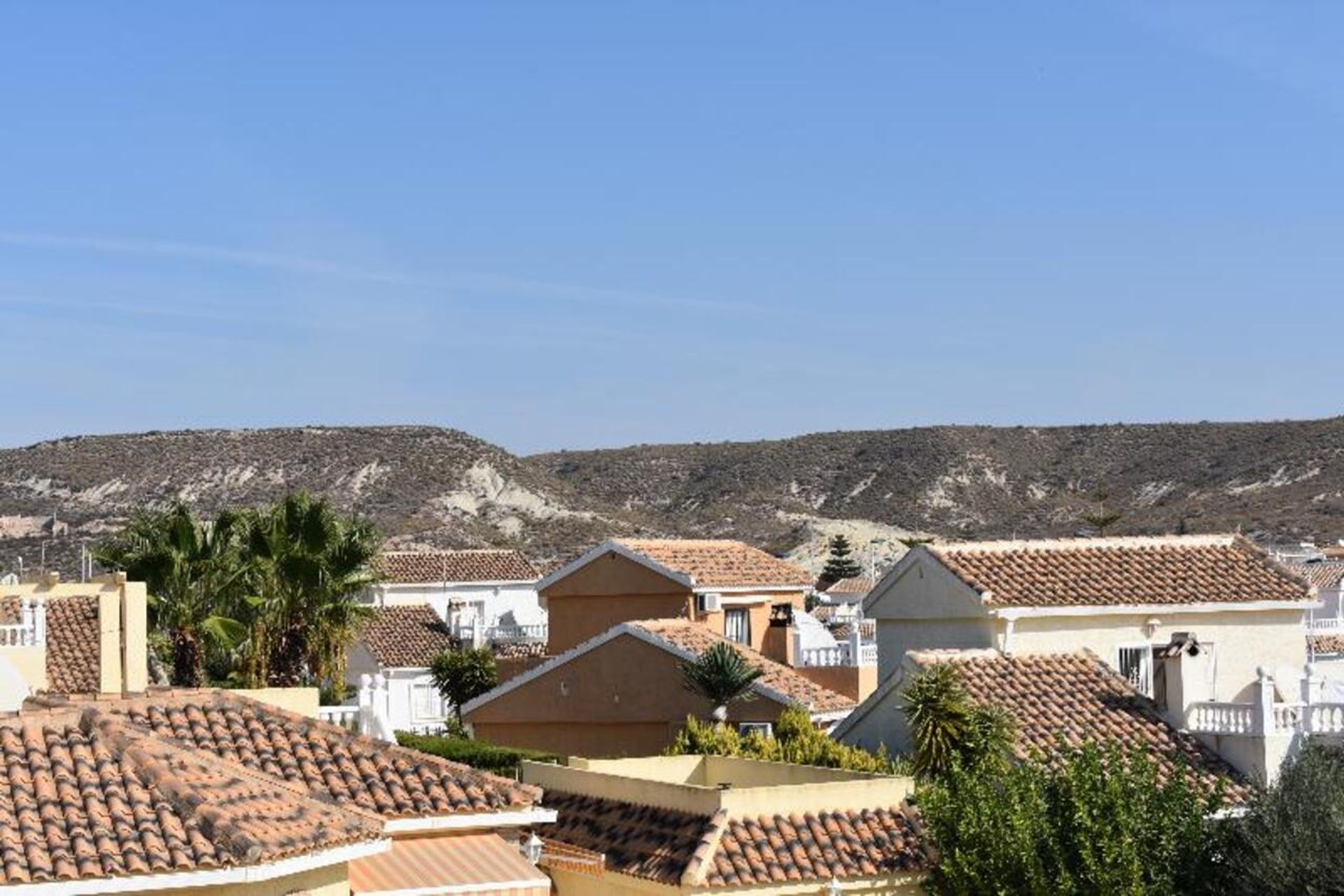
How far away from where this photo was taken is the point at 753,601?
46250mm

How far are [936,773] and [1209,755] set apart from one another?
4246mm

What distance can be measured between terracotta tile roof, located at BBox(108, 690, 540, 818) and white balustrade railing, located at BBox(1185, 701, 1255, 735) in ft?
41.2

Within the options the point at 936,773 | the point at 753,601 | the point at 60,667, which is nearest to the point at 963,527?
the point at 753,601

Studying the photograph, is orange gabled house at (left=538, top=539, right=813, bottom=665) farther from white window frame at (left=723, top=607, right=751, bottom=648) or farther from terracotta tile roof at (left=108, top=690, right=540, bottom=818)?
terracotta tile roof at (left=108, top=690, right=540, bottom=818)

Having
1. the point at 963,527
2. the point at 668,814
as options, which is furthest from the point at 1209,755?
the point at 963,527

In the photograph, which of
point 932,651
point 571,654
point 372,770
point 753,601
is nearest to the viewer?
point 372,770

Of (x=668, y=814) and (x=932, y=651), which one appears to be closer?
(x=668, y=814)

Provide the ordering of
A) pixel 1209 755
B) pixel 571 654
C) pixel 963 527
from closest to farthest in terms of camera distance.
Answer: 1. pixel 1209 755
2. pixel 571 654
3. pixel 963 527

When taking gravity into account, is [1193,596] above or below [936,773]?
above

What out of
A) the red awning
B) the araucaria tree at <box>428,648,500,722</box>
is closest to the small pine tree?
the araucaria tree at <box>428,648,500,722</box>

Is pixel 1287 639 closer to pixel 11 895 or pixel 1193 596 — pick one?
pixel 1193 596

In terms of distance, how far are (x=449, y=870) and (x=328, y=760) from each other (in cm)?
196

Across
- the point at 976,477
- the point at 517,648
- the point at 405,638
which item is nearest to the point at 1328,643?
the point at 517,648

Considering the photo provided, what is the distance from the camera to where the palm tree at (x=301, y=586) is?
43594 mm
